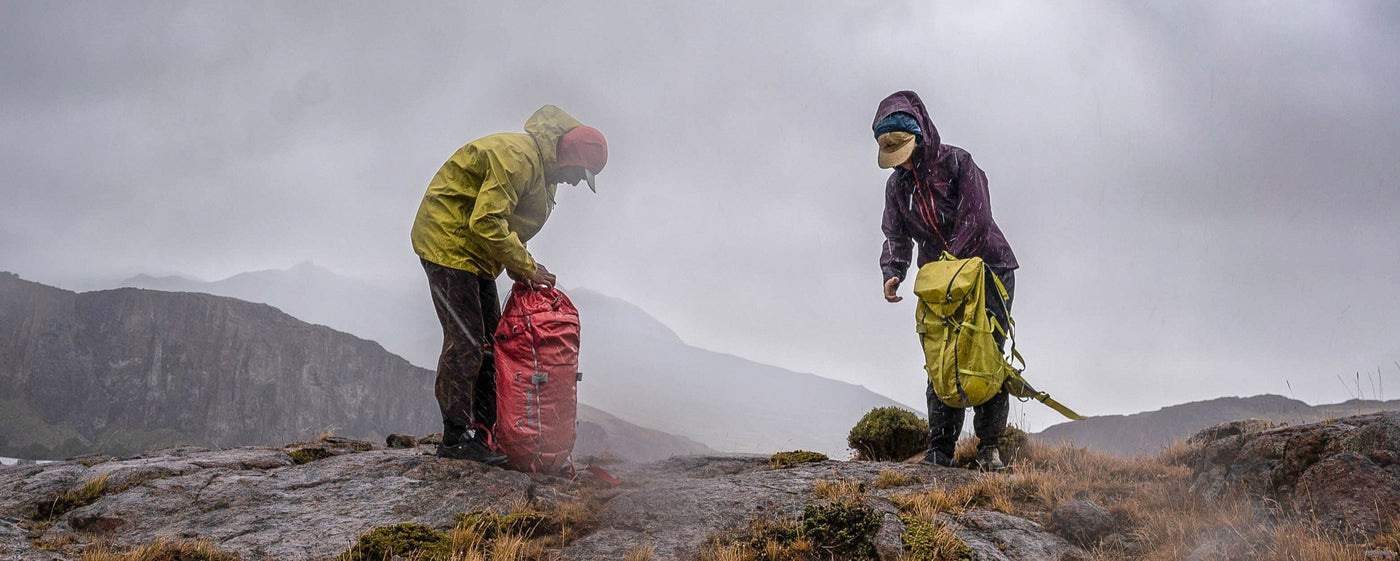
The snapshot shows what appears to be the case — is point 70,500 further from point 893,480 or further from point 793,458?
point 893,480

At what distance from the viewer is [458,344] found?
5367 mm

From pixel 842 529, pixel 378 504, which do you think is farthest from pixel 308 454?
pixel 842 529

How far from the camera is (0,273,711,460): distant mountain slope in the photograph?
338 ft

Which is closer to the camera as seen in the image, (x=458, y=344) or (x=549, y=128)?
(x=458, y=344)

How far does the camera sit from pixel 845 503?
4.11m

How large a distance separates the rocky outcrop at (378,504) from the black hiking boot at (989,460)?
1.13 feet

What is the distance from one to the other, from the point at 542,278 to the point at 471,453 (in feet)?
4.98

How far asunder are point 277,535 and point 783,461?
13.6 ft

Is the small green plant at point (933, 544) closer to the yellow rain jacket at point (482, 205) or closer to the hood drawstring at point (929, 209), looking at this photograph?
the hood drawstring at point (929, 209)

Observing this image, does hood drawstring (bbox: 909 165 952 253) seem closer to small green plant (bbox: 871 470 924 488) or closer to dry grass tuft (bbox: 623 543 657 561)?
small green plant (bbox: 871 470 924 488)

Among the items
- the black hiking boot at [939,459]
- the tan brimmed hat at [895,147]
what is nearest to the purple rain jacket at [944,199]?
the tan brimmed hat at [895,147]

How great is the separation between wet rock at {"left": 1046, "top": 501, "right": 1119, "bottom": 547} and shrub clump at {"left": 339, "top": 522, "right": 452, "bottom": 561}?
11.7 feet

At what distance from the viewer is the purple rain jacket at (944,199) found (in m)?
5.65

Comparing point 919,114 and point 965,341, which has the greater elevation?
point 919,114
